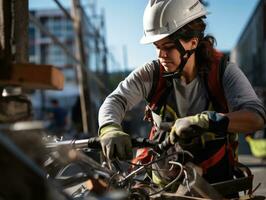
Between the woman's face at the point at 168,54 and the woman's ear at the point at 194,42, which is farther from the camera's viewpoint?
the woman's ear at the point at 194,42

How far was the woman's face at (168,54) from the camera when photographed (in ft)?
10.4

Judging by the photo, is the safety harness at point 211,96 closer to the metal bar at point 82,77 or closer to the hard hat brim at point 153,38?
the hard hat brim at point 153,38

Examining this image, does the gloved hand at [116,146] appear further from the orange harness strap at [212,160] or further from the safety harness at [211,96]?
the orange harness strap at [212,160]

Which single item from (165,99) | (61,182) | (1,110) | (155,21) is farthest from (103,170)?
(155,21)

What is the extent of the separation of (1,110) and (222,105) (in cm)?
138

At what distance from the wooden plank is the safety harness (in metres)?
1.06

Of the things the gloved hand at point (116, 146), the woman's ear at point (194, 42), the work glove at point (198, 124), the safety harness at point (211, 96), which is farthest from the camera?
the woman's ear at point (194, 42)

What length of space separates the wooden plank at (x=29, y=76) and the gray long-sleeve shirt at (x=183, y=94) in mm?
943

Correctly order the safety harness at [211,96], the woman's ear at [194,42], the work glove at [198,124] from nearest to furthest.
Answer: the work glove at [198,124]
the safety harness at [211,96]
the woman's ear at [194,42]

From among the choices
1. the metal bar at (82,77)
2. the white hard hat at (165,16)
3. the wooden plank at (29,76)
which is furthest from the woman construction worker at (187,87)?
the metal bar at (82,77)

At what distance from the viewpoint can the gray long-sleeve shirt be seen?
2990 mm

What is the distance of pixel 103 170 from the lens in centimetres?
231

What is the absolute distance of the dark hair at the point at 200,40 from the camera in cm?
324

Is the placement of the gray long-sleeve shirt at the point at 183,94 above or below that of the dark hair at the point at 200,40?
below
